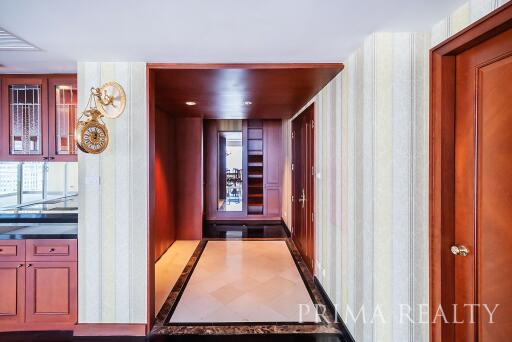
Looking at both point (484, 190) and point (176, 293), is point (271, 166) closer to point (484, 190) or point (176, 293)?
point (176, 293)

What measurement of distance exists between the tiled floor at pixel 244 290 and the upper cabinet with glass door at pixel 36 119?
1.99 m

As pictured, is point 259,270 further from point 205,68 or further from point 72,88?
point 72,88

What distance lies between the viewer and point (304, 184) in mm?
4273

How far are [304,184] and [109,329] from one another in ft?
9.89

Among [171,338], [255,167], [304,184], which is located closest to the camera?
[171,338]

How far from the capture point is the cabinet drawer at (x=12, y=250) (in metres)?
2.36

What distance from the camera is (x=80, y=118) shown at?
94.0 inches

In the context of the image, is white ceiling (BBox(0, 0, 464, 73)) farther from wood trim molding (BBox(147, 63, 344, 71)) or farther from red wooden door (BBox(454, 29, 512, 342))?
red wooden door (BBox(454, 29, 512, 342))

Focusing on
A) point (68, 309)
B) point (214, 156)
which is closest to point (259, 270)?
point (68, 309)

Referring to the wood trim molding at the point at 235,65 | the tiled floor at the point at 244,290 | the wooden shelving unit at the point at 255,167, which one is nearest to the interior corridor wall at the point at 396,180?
the wood trim molding at the point at 235,65

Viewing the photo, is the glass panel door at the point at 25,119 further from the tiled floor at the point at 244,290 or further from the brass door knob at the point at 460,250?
the brass door knob at the point at 460,250

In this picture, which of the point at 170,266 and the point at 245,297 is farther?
the point at 170,266

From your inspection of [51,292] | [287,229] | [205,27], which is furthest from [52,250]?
[287,229]

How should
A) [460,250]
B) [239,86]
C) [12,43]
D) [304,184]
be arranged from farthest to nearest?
[304,184], [239,86], [12,43], [460,250]
